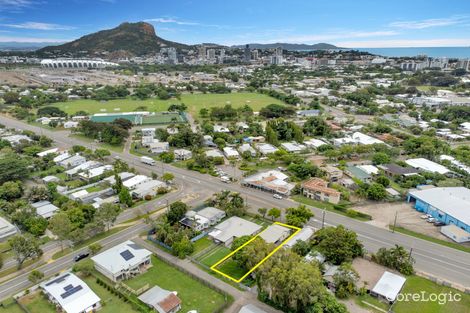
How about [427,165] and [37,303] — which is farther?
[427,165]

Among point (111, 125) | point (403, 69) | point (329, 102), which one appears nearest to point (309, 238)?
point (111, 125)

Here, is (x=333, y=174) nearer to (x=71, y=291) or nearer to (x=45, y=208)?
(x=71, y=291)

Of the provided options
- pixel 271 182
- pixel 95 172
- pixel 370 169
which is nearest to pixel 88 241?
pixel 95 172

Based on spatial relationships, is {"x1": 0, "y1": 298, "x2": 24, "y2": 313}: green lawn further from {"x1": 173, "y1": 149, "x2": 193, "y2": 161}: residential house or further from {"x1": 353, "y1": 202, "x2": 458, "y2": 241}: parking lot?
{"x1": 353, "y1": 202, "x2": 458, "y2": 241}: parking lot

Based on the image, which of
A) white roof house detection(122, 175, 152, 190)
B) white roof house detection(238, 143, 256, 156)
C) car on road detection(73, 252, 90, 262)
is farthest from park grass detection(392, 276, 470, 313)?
white roof house detection(238, 143, 256, 156)

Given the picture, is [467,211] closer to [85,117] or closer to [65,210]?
[65,210]

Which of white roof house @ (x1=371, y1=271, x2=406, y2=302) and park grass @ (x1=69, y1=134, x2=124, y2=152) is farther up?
park grass @ (x1=69, y1=134, x2=124, y2=152)
